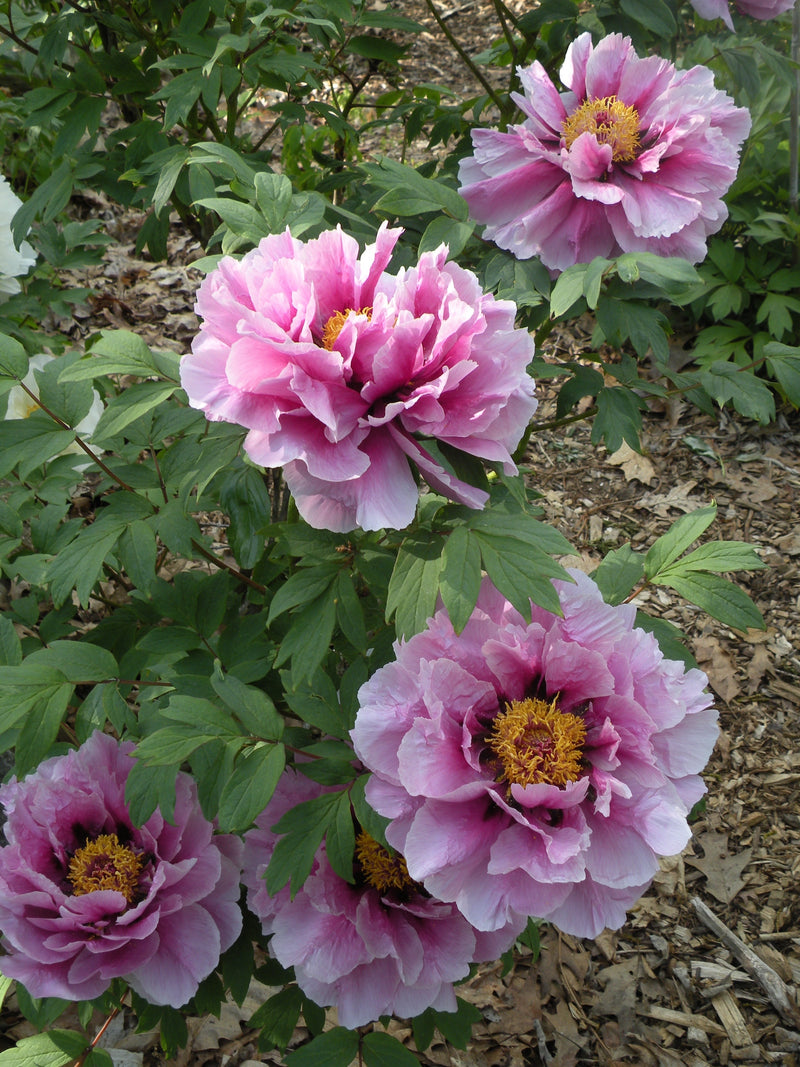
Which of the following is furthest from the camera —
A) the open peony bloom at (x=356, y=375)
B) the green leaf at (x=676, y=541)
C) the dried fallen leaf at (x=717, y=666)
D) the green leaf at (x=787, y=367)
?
the dried fallen leaf at (x=717, y=666)

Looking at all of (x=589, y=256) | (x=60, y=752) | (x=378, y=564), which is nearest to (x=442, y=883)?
(x=378, y=564)

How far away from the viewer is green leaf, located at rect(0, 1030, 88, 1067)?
1.36 metres

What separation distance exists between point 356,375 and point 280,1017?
3.42 ft

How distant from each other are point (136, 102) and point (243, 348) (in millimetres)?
1546

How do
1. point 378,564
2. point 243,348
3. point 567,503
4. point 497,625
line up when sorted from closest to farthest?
point 243,348 → point 497,625 → point 378,564 → point 567,503

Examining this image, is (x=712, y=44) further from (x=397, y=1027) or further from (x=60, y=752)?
(x=397, y=1027)

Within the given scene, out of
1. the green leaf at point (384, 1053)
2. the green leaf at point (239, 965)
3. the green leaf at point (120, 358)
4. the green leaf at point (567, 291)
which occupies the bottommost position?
the green leaf at point (384, 1053)

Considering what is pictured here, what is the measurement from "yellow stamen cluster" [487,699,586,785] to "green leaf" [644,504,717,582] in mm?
447

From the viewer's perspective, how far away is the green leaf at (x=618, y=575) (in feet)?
4.64

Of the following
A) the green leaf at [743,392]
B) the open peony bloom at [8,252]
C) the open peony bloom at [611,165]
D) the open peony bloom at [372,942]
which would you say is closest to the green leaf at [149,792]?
the open peony bloom at [372,942]

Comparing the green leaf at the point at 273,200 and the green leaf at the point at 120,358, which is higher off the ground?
the green leaf at the point at 273,200

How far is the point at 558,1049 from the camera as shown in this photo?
A: 81.0 inches

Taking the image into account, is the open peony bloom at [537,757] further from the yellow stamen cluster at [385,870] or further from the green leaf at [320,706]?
the yellow stamen cluster at [385,870]

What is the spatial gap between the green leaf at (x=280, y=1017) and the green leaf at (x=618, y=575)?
31.6 inches
